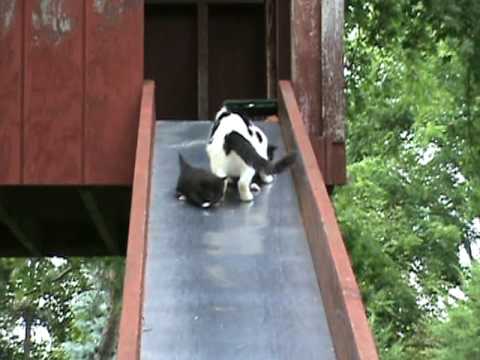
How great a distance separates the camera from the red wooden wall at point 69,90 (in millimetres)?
6582

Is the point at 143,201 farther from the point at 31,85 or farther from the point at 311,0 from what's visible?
the point at 311,0

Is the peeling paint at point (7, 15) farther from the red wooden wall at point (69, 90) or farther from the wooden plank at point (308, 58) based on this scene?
the wooden plank at point (308, 58)

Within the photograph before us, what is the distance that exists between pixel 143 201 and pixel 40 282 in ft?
57.5

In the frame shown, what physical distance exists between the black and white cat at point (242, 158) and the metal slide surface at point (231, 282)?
8 cm

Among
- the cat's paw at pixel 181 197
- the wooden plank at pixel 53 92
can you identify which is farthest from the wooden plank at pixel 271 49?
the cat's paw at pixel 181 197

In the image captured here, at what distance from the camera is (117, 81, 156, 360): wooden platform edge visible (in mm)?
3974

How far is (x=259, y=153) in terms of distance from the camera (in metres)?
6.07

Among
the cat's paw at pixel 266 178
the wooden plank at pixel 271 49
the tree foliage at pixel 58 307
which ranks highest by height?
the wooden plank at pixel 271 49

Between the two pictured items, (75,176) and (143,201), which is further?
(75,176)

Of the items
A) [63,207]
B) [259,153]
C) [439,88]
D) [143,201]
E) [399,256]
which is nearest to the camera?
[143,201]

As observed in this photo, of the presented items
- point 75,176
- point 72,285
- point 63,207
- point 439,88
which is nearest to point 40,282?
point 72,285

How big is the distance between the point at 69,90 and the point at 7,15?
0.58 meters

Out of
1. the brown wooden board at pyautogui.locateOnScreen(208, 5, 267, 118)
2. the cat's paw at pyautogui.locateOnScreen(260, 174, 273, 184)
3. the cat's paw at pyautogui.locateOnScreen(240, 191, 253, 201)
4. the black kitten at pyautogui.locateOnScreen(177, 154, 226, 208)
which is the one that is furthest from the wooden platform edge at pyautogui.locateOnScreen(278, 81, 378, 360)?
→ the brown wooden board at pyautogui.locateOnScreen(208, 5, 267, 118)

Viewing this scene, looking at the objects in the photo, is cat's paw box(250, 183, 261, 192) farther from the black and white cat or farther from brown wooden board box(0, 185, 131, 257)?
brown wooden board box(0, 185, 131, 257)
